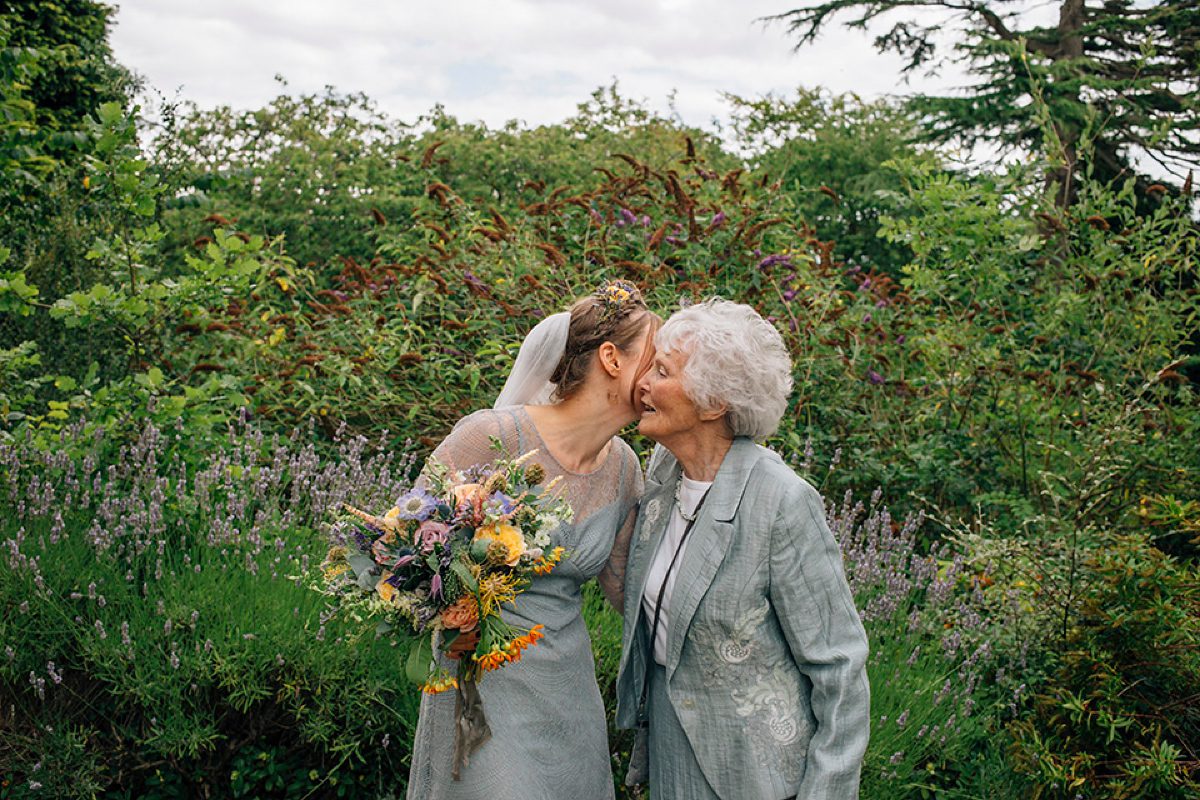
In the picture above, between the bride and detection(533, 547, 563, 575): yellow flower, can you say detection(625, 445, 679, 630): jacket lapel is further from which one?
detection(533, 547, 563, 575): yellow flower

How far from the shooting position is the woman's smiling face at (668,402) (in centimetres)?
248

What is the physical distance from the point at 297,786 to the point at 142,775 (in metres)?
0.54

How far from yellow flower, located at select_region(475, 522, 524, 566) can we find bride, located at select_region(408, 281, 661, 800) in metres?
0.41

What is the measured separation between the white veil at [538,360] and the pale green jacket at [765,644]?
2.11 feet

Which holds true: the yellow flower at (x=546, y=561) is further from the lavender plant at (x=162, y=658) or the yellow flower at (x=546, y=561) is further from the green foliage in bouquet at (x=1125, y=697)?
the green foliage in bouquet at (x=1125, y=697)

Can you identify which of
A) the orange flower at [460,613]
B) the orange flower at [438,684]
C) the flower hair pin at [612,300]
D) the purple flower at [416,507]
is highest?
the flower hair pin at [612,300]

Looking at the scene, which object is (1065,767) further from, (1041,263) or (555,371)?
(1041,263)

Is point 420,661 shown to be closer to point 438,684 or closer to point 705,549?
point 438,684

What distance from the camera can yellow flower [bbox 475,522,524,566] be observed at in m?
2.14

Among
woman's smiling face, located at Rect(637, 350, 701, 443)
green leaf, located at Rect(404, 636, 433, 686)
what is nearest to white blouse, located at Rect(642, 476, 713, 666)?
woman's smiling face, located at Rect(637, 350, 701, 443)

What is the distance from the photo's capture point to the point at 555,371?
279cm

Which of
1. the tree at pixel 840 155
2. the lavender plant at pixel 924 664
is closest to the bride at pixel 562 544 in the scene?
the lavender plant at pixel 924 664

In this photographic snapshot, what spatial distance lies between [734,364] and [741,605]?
0.61 m

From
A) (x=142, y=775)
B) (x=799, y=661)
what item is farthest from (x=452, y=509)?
(x=142, y=775)
